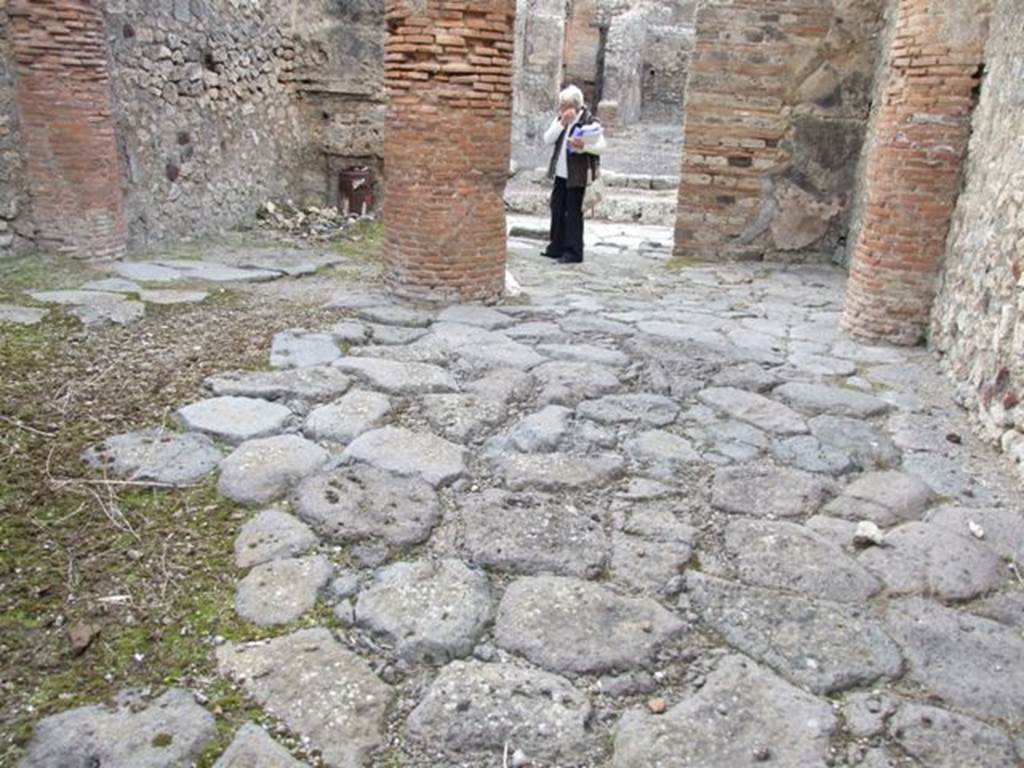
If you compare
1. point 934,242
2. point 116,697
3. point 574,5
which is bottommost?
point 116,697

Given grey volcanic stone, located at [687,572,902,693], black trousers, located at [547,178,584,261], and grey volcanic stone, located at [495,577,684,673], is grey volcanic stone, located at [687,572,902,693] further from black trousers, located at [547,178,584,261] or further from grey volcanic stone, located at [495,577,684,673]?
black trousers, located at [547,178,584,261]

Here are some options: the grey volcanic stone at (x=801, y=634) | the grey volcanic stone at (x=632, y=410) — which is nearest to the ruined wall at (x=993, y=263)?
the grey volcanic stone at (x=632, y=410)

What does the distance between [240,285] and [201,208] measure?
2.08m

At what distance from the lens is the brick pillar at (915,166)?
473cm

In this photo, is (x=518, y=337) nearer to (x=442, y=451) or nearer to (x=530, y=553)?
(x=442, y=451)

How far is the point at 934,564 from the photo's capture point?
272 centimetres

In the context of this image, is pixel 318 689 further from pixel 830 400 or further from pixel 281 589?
pixel 830 400

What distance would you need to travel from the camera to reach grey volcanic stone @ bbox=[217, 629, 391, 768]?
1.89m

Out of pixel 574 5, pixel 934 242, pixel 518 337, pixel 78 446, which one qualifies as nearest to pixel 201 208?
pixel 518 337

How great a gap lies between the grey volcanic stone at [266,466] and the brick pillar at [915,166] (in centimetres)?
372

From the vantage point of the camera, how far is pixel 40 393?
362 cm

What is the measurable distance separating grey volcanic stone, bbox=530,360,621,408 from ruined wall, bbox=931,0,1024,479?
Answer: 1752mm

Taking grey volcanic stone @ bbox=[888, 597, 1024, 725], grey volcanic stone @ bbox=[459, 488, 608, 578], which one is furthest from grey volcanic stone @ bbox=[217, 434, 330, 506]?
grey volcanic stone @ bbox=[888, 597, 1024, 725]

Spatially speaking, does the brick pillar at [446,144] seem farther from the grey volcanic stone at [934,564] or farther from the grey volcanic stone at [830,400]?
the grey volcanic stone at [934,564]
